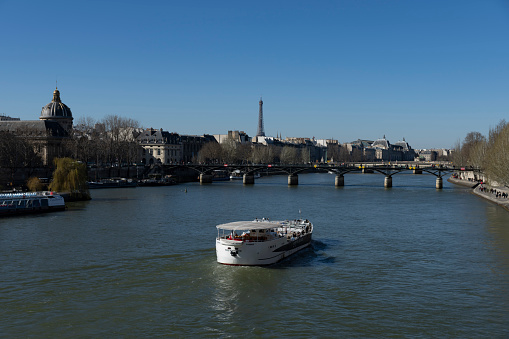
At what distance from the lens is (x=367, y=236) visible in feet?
121

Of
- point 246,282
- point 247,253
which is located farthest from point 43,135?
point 246,282

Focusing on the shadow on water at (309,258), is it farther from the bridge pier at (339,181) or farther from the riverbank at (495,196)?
the bridge pier at (339,181)

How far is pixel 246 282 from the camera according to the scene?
2403 cm

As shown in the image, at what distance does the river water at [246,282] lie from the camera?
61.8ft

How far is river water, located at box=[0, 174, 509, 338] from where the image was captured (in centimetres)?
1883

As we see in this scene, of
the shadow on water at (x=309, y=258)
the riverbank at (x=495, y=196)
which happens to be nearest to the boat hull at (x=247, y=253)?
the shadow on water at (x=309, y=258)

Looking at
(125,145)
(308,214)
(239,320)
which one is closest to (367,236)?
(308,214)

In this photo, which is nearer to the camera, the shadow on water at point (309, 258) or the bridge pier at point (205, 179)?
the shadow on water at point (309, 258)

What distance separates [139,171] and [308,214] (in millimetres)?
61288

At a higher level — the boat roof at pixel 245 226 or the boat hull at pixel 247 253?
the boat roof at pixel 245 226

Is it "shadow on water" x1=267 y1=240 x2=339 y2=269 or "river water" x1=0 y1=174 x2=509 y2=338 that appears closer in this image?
"river water" x1=0 y1=174 x2=509 y2=338

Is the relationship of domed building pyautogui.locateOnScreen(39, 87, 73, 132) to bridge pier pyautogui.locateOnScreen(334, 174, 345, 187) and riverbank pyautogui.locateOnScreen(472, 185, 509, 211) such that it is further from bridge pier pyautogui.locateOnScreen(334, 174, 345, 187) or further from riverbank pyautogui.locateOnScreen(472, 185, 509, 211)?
riverbank pyautogui.locateOnScreen(472, 185, 509, 211)

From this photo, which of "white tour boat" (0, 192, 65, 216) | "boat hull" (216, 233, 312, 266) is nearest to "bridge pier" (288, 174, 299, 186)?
"white tour boat" (0, 192, 65, 216)

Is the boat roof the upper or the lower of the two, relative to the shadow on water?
upper
